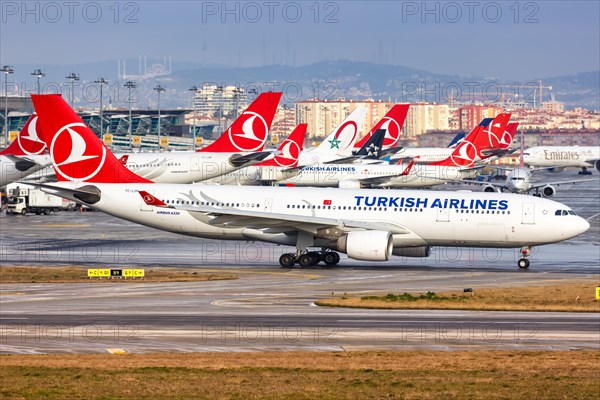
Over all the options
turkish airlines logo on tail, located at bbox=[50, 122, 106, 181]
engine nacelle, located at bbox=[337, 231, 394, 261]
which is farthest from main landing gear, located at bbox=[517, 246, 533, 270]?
turkish airlines logo on tail, located at bbox=[50, 122, 106, 181]

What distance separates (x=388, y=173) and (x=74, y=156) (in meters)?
62.0

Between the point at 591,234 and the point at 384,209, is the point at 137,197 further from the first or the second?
the point at 591,234

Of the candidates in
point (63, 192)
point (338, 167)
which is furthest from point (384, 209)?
point (338, 167)

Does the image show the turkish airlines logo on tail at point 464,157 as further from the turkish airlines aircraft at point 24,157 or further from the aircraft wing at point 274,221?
the aircraft wing at point 274,221

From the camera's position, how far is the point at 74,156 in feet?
194

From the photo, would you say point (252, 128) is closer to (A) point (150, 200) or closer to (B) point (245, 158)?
(B) point (245, 158)

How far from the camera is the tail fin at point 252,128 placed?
270 feet

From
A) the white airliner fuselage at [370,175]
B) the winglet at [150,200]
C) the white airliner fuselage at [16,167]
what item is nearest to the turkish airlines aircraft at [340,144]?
the white airliner fuselage at [370,175]

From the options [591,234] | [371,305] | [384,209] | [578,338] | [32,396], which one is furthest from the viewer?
[591,234]

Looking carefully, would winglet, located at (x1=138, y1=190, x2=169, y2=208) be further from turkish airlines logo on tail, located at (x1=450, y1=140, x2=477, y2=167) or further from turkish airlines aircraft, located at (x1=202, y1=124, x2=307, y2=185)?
turkish airlines logo on tail, located at (x1=450, y1=140, x2=477, y2=167)

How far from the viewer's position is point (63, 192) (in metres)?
57.9

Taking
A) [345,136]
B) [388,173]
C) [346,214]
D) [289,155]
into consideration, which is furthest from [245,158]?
[345,136]

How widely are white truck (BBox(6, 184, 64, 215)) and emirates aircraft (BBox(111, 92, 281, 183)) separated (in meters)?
7.69

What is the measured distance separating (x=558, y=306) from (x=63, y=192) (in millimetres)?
28908
